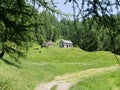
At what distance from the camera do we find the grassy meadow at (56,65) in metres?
31.7

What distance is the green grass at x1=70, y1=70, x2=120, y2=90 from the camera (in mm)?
30825

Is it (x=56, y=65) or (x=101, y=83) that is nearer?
(x=101, y=83)

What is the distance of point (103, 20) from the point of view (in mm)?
5078

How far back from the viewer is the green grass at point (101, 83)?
30825 millimetres

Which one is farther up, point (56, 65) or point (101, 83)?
point (101, 83)

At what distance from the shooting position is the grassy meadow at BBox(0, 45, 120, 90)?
3172 centimetres

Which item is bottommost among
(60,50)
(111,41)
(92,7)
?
(60,50)

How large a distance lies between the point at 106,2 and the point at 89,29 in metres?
0.47

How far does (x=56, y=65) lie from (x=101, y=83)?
1523 centimetres

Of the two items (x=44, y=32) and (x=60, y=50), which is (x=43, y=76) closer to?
(x=44, y=32)

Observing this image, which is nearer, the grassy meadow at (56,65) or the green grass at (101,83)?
the green grass at (101,83)

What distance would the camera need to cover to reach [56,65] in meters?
47.7

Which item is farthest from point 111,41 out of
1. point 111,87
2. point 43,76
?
point 43,76

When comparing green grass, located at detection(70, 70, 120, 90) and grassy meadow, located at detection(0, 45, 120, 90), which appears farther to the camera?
grassy meadow, located at detection(0, 45, 120, 90)
